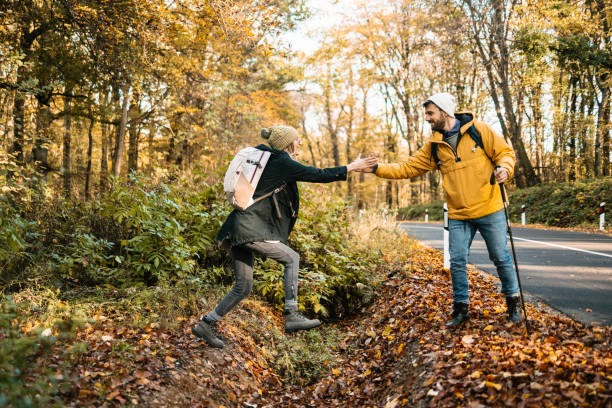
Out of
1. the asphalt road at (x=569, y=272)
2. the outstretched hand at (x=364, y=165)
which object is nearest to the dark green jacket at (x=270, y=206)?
the outstretched hand at (x=364, y=165)

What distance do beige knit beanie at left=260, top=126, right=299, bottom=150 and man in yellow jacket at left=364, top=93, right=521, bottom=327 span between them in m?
1.46

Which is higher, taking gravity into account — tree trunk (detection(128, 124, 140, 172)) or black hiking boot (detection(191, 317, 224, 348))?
tree trunk (detection(128, 124, 140, 172))

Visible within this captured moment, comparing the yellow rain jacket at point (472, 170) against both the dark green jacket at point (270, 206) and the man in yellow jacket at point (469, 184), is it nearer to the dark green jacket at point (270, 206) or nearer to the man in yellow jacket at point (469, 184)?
the man in yellow jacket at point (469, 184)

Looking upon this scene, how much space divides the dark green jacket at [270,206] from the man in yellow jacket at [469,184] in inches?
44.3

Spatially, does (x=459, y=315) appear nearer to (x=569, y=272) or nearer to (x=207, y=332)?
(x=207, y=332)

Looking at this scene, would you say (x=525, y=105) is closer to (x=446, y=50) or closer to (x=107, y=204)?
(x=446, y=50)

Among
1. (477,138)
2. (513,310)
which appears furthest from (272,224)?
(513,310)

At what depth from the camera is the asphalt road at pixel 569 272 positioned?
16.6 ft

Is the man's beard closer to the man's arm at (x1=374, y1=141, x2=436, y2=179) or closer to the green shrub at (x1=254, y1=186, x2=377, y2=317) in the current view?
the man's arm at (x1=374, y1=141, x2=436, y2=179)

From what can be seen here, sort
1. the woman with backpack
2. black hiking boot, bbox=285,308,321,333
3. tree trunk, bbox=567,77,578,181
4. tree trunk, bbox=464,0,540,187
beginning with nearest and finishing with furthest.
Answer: the woman with backpack
black hiking boot, bbox=285,308,321,333
tree trunk, bbox=464,0,540,187
tree trunk, bbox=567,77,578,181

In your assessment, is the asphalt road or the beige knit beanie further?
the asphalt road

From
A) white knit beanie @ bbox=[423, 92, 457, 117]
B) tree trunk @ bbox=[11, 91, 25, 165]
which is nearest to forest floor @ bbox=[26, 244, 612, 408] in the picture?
white knit beanie @ bbox=[423, 92, 457, 117]

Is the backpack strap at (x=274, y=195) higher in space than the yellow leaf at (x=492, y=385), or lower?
higher

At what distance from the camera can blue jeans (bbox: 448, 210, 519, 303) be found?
13.5 feet
